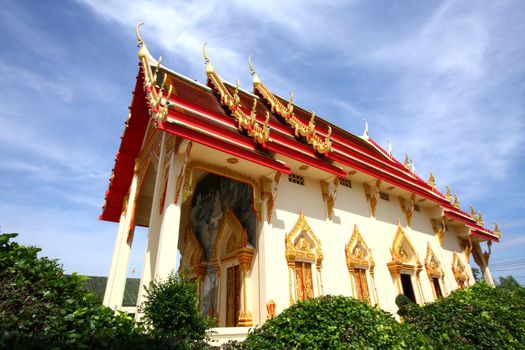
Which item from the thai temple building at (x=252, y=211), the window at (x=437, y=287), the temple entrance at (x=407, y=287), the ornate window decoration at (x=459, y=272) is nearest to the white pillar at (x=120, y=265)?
the thai temple building at (x=252, y=211)

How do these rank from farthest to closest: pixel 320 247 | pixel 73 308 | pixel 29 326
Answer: pixel 320 247 < pixel 73 308 < pixel 29 326

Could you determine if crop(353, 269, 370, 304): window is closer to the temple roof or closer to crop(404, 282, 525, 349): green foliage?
the temple roof

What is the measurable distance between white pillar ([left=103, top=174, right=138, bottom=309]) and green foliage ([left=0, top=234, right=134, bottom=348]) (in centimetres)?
515

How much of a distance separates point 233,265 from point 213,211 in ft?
6.77

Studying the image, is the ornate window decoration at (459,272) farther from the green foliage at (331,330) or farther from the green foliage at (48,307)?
the green foliage at (48,307)

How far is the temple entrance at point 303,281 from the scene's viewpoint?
782 centimetres

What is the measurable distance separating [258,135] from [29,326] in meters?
5.95

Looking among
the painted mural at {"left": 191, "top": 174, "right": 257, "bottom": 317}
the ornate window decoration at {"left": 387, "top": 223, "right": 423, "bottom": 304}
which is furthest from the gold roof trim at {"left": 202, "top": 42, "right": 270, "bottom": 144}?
the ornate window decoration at {"left": 387, "top": 223, "right": 423, "bottom": 304}

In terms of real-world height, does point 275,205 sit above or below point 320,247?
above

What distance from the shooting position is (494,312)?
557cm

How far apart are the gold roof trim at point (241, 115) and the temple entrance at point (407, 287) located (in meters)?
7.18

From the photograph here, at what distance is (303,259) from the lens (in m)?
8.22

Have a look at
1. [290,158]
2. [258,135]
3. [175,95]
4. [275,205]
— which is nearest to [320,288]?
[275,205]

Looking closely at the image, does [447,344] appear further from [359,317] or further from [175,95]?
[175,95]
